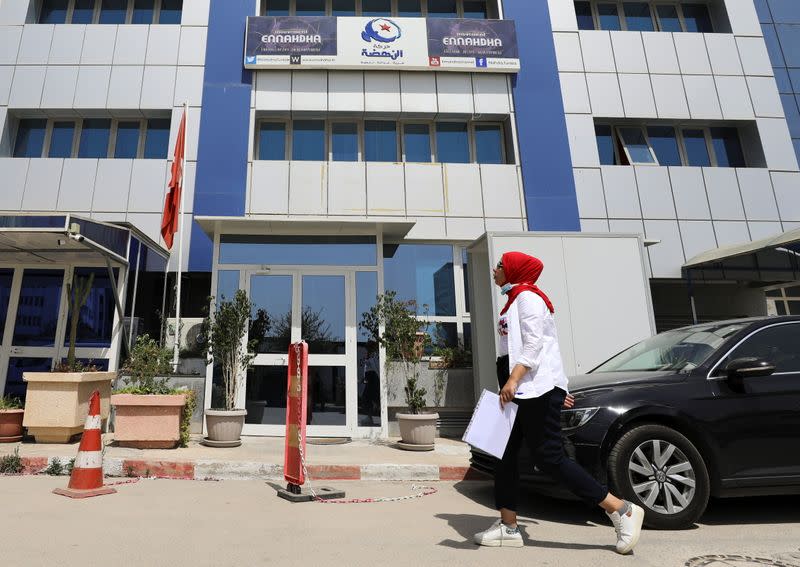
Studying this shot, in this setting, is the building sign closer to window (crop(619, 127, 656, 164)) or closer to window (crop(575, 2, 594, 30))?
window (crop(575, 2, 594, 30))

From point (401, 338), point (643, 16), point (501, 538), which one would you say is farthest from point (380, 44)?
point (501, 538)

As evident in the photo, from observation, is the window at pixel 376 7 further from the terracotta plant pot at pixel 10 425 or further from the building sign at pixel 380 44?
the terracotta plant pot at pixel 10 425

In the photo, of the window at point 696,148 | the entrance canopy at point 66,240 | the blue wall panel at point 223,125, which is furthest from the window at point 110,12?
the window at point 696,148

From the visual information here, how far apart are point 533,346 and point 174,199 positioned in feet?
25.7

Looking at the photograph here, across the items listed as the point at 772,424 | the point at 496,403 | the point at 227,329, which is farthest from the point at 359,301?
the point at 772,424

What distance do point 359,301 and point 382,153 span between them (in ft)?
12.8

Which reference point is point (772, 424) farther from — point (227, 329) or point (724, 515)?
point (227, 329)

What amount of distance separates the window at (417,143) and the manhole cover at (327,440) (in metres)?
6.02

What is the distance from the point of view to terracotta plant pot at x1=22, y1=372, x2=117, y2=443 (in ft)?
21.3

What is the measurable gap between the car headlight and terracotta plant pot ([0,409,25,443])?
7.44 m

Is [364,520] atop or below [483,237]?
below

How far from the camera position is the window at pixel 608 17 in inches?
453

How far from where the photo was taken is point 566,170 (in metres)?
9.98

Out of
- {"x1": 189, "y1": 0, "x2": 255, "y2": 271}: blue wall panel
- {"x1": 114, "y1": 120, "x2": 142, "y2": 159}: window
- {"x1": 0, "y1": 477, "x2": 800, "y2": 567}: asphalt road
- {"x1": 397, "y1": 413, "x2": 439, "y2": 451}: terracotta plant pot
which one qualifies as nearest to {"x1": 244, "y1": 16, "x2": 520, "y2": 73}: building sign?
{"x1": 189, "y1": 0, "x2": 255, "y2": 271}: blue wall panel
